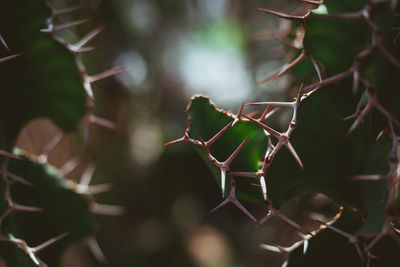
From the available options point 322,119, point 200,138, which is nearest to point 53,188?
point 200,138

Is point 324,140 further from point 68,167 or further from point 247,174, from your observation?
point 68,167

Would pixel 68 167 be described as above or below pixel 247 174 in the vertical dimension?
below

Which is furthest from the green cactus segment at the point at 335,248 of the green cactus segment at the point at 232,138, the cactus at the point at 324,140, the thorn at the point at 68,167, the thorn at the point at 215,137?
the thorn at the point at 68,167

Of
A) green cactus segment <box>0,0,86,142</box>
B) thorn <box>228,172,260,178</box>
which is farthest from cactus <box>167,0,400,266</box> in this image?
green cactus segment <box>0,0,86,142</box>

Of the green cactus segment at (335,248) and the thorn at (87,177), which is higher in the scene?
the green cactus segment at (335,248)

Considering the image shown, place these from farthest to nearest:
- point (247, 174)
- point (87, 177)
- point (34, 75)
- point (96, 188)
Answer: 1. point (96, 188)
2. point (87, 177)
3. point (34, 75)
4. point (247, 174)

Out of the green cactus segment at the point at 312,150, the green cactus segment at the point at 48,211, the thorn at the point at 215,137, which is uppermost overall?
the thorn at the point at 215,137

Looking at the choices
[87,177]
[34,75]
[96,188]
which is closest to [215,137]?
[34,75]

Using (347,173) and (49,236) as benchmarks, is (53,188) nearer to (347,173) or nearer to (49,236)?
(49,236)

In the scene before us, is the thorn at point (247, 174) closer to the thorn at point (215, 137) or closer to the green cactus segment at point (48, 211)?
the thorn at point (215, 137)
